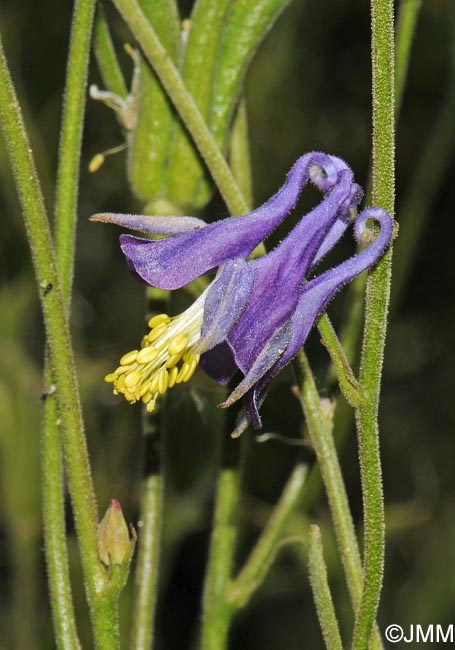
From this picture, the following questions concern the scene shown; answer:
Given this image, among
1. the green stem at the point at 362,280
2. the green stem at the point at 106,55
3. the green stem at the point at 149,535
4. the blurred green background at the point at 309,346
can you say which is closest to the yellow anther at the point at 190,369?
the green stem at the point at 149,535

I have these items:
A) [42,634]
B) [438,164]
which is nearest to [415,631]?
[42,634]

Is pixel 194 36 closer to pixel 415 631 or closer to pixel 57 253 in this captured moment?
pixel 57 253

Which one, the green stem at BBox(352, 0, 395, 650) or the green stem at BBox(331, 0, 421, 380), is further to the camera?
the green stem at BBox(331, 0, 421, 380)

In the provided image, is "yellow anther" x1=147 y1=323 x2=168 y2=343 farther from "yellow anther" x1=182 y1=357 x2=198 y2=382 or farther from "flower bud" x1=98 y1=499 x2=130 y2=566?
"flower bud" x1=98 y1=499 x2=130 y2=566

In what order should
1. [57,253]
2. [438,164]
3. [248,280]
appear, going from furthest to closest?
[438,164]
[57,253]
[248,280]

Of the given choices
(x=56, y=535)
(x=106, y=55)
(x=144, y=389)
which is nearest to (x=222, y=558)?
(x=56, y=535)

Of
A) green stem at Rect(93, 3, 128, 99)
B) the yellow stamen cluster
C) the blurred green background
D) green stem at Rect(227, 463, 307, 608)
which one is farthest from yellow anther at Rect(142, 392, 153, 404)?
the blurred green background
